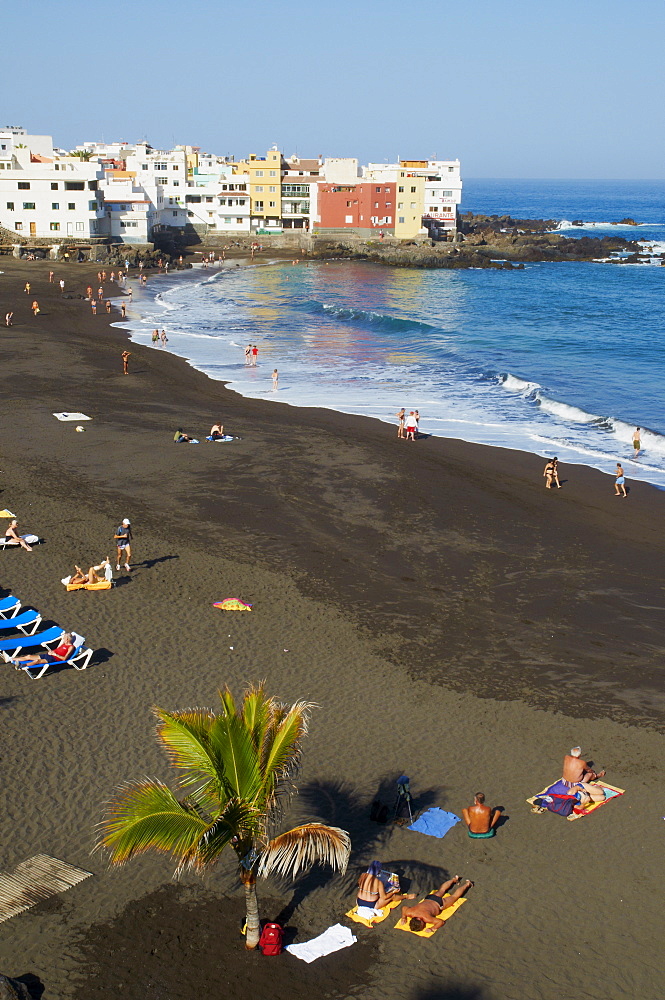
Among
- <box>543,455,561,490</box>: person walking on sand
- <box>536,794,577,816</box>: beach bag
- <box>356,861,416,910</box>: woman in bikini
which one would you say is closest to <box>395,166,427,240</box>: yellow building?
<box>543,455,561,490</box>: person walking on sand

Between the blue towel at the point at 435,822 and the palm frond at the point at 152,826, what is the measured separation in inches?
140

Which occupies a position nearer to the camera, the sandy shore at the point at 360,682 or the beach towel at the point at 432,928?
the sandy shore at the point at 360,682

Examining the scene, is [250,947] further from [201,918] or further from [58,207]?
[58,207]

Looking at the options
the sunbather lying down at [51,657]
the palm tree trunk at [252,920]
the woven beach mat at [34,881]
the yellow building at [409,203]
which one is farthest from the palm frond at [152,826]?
the yellow building at [409,203]

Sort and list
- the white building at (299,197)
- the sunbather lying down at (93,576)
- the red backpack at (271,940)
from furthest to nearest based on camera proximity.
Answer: the white building at (299,197) < the sunbather lying down at (93,576) < the red backpack at (271,940)

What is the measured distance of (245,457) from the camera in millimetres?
25422

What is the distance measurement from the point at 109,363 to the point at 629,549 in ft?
83.9

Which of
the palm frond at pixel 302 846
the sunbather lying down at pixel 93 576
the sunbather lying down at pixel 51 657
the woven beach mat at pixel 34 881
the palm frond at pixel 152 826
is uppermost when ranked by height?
the palm frond at pixel 152 826

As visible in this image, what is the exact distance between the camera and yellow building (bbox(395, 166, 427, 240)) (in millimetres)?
100562

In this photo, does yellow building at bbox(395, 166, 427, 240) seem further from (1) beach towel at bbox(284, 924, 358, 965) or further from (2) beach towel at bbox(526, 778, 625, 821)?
(1) beach towel at bbox(284, 924, 358, 965)

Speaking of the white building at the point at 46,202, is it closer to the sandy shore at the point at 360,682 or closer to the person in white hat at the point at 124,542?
the sandy shore at the point at 360,682

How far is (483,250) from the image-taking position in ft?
351

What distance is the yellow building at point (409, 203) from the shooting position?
101 meters

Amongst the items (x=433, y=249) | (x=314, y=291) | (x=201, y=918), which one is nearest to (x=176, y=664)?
(x=201, y=918)
